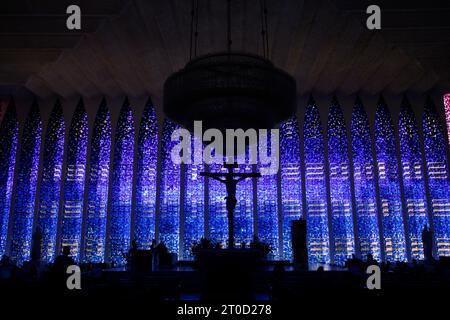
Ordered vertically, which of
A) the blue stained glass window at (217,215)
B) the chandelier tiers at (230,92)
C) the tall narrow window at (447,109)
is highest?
the tall narrow window at (447,109)

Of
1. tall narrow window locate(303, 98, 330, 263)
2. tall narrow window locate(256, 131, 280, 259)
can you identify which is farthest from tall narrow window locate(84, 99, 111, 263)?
tall narrow window locate(303, 98, 330, 263)

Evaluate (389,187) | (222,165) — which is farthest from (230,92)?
(389,187)

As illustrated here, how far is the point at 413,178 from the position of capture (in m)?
11.4

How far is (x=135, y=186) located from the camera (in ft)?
37.7

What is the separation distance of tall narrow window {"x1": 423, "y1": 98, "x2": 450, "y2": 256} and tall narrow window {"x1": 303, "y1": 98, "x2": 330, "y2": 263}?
3058 millimetres

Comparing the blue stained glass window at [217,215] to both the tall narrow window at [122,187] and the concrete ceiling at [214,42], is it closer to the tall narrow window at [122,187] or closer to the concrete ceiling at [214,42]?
the tall narrow window at [122,187]

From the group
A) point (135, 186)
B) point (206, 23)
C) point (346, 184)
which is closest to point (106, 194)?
point (135, 186)

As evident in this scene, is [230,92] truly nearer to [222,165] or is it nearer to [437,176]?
[222,165]

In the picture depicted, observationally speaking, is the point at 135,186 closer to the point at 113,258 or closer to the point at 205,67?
the point at 113,258

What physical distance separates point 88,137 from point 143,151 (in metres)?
1.73

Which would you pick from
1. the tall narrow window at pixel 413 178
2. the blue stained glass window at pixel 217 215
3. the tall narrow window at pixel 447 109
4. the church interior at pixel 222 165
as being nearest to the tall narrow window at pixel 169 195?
the church interior at pixel 222 165

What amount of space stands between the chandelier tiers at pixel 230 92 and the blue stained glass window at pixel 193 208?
22.9ft

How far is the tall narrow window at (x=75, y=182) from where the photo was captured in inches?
442

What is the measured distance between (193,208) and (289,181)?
2.97m
